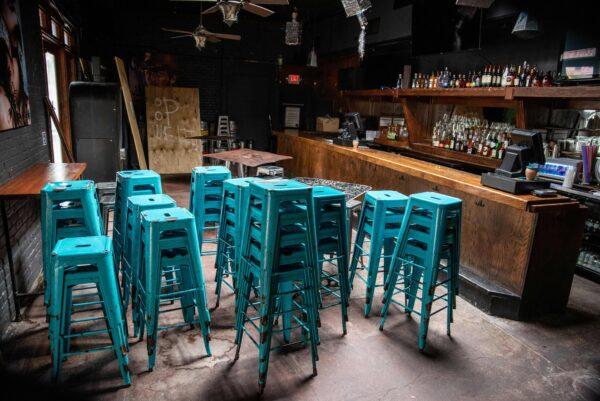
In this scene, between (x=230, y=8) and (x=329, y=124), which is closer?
(x=230, y=8)

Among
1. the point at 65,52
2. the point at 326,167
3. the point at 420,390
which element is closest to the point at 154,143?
the point at 65,52

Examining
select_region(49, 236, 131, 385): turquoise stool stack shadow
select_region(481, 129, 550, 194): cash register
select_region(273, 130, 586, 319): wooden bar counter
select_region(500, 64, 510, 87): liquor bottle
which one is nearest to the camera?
select_region(49, 236, 131, 385): turquoise stool stack shadow

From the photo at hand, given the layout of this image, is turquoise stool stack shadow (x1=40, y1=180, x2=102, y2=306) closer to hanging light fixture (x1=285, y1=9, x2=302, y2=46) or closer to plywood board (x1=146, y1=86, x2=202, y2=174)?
hanging light fixture (x1=285, y1=9, x2=302, y2=46)

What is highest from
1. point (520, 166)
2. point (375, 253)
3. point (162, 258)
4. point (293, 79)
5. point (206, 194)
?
point (293, 79)

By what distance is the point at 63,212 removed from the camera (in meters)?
2.68

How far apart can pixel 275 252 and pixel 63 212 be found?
1.52 meters

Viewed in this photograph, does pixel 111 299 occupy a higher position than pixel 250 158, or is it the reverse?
pixel 250 158

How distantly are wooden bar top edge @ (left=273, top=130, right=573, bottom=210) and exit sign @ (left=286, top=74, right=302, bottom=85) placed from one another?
3426 millimetres

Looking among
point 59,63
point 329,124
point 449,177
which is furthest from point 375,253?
point 329,124

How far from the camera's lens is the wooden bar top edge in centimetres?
313

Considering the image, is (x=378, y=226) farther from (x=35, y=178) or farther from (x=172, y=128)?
(x=172, y=128)

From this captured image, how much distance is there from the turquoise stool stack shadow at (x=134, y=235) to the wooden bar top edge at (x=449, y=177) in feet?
8.19

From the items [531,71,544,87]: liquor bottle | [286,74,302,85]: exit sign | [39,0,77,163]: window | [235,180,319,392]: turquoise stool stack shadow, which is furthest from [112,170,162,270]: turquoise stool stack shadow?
[286,74,302,85]: exit sign

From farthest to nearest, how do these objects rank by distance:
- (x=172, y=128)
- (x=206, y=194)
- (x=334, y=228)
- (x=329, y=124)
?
(x=329, y=124), (x=172, y=128), (x=206, y=194), (x=334, y=228)
